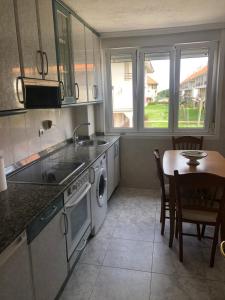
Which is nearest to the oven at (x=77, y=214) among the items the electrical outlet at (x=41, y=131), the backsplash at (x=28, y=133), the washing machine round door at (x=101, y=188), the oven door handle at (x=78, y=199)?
the oven door handle at (x=78, y=199)

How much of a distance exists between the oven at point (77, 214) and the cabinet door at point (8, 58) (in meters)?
0.71

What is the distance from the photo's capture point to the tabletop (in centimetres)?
227

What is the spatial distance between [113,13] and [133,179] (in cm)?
233

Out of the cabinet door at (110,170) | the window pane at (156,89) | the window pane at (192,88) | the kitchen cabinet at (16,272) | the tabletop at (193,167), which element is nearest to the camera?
the kitchen cabinet at (16,272)

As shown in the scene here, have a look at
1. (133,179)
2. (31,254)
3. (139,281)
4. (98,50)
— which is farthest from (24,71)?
(133,179)

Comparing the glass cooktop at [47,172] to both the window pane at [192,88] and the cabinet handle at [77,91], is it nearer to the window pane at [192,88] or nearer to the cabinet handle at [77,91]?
the cabinet handle at [77,91]

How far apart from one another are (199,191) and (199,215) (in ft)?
0.79

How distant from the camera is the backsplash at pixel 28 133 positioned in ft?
Result: 6.36

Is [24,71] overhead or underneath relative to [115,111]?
overhead

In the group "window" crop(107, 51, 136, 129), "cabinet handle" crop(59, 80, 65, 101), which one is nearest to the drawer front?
"cabinet handle" crop(59, 80, 65, 101)

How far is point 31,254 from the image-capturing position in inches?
50.7

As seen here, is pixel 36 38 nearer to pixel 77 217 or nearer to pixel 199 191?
pixel 77 217

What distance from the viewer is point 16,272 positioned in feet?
3.79

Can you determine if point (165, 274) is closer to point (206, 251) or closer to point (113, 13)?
point (206, 251)
